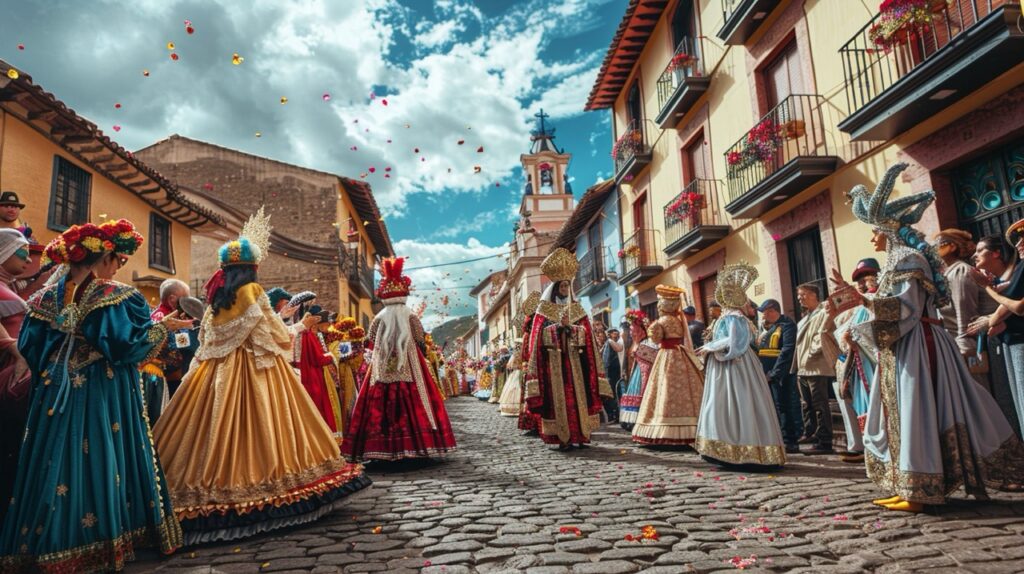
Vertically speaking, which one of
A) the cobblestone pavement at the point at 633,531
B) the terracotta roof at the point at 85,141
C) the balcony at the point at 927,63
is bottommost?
the cobblestone pavement at the point at 633,531

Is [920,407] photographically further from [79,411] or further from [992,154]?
[79,411]

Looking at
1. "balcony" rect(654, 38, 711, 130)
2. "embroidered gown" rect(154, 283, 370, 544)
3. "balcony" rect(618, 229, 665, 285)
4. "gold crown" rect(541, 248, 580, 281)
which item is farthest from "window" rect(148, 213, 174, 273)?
"balcony" rect(654, 38, 711, 130)

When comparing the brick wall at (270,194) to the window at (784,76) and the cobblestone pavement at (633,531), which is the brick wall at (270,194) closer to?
the window at (784,76)

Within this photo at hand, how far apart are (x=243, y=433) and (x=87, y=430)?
0.93 metres

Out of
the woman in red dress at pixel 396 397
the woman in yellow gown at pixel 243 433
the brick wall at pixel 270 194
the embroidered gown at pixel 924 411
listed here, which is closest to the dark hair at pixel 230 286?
the woman in yellow gown at pixel 243 433

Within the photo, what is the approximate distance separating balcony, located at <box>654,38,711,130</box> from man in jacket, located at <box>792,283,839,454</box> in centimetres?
→ 715

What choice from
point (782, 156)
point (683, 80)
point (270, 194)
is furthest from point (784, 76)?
point (270, 194)

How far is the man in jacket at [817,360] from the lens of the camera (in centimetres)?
619

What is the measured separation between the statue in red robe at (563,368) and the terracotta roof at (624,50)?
960 centimetres

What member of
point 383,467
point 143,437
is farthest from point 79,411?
point 383,467

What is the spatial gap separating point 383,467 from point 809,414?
493 centimetres

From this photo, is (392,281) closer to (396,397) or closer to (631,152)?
(396,397)

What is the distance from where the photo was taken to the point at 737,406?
5379mm

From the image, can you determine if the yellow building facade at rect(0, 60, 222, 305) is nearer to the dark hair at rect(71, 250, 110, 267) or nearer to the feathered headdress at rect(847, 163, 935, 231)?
the dark hair at rect(71, 250, 110, 267)
